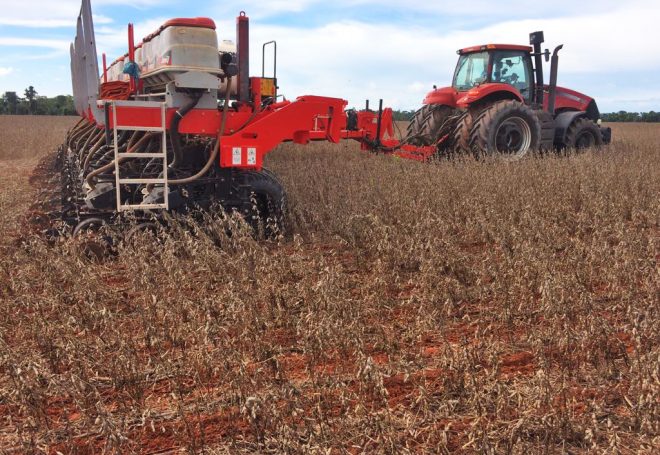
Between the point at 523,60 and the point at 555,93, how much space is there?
1.12 meters

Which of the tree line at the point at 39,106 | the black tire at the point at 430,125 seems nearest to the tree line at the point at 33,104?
the tree line at the point at 39,106

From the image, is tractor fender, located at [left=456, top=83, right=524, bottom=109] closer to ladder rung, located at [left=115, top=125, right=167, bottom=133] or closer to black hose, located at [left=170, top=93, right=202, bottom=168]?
black hose, located at [left=170, top=93, right=202, bottom=168]

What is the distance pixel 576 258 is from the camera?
3.82 meters

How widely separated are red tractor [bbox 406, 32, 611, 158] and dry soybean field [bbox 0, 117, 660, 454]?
429cm

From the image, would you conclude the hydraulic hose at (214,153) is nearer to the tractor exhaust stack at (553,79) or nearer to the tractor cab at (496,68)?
the tractor cab at (496,68)

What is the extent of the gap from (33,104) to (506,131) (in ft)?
180

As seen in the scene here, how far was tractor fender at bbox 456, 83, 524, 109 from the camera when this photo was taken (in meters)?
9.23

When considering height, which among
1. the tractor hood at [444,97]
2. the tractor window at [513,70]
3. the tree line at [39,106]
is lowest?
the tractor hood at [444,97]

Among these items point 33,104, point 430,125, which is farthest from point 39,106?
point 430,125

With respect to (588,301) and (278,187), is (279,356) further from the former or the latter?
(278,187)

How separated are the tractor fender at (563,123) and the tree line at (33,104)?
4915 cm

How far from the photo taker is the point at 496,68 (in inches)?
386

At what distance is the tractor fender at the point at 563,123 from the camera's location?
10.6 m

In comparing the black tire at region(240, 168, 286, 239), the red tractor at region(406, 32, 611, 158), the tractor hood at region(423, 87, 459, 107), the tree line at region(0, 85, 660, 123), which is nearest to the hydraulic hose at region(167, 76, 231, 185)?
the black tire at region(240, 168, 286, 239)
